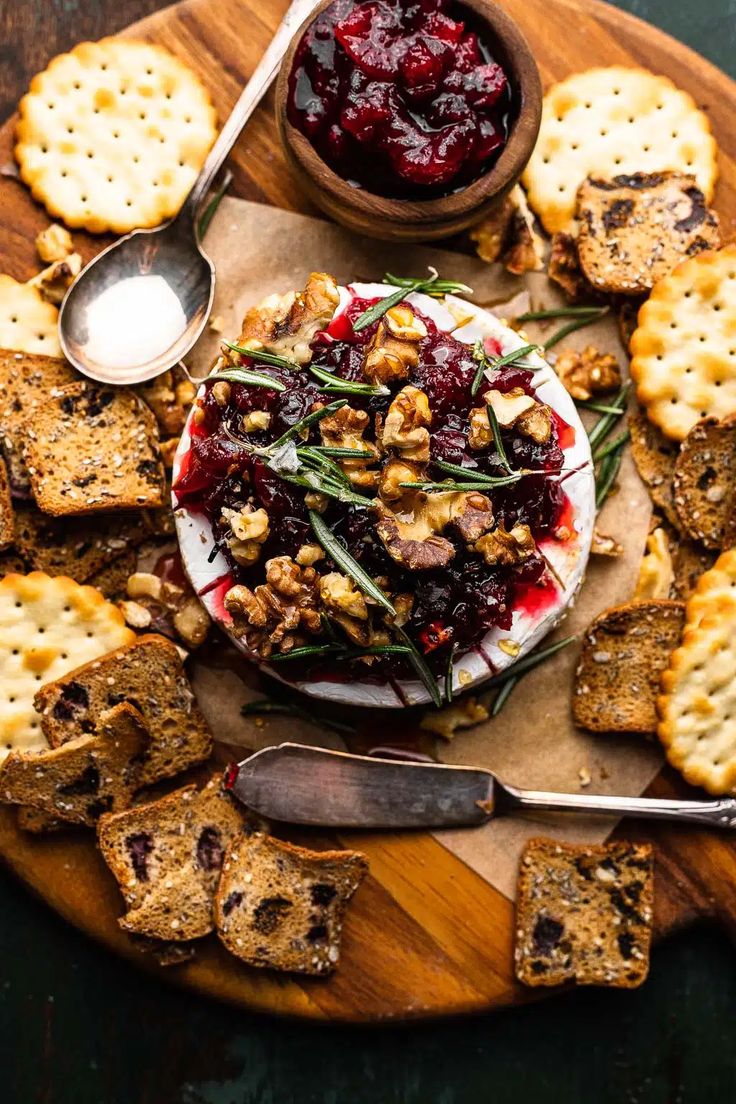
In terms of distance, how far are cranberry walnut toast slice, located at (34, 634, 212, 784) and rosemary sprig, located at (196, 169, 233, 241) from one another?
1.31 meters

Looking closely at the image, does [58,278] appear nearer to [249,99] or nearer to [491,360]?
[249,99]

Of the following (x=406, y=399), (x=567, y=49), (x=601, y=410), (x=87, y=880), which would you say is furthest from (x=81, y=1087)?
(x=567, y=49)

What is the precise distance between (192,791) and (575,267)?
2020mm

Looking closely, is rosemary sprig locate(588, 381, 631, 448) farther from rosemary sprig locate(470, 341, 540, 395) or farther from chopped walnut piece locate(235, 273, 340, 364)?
chopped walnut piece locate(235, 273, 340, 364)

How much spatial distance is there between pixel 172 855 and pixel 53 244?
193cm

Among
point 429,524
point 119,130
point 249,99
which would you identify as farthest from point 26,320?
point 429,524

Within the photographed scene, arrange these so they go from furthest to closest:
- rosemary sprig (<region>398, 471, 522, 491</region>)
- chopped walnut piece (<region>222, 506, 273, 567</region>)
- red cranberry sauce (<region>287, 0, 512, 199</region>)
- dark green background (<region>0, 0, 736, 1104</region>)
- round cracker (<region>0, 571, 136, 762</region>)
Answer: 1. dark green background (<region>0, 0, 736, 1104</region>)
2. round cracker (<region>0, 571, 136, 762</region>)
3. red cranberry sauce (<region>287, 0, 512, 199</region>)
4. chopped walnut piece (<region>222, 506, 273, 567</region>)
5. rosemary sprig (<region>398, 471, 522, 491</region>)

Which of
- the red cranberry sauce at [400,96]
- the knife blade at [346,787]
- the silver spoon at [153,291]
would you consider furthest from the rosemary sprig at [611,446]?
the silver spoon at [153,291]

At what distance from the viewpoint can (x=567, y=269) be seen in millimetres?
3336

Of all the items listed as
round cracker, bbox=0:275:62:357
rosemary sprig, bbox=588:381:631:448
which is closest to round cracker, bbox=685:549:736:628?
rosemary sprig, bbox=588:381:631:448

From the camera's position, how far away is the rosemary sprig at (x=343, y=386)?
2648mm

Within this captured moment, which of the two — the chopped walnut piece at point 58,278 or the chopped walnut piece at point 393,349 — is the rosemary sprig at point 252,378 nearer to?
the chopped walnut piece at point 393,349

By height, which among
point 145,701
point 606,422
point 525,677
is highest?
point 606,422

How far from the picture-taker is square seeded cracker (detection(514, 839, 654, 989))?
3.17 metres
